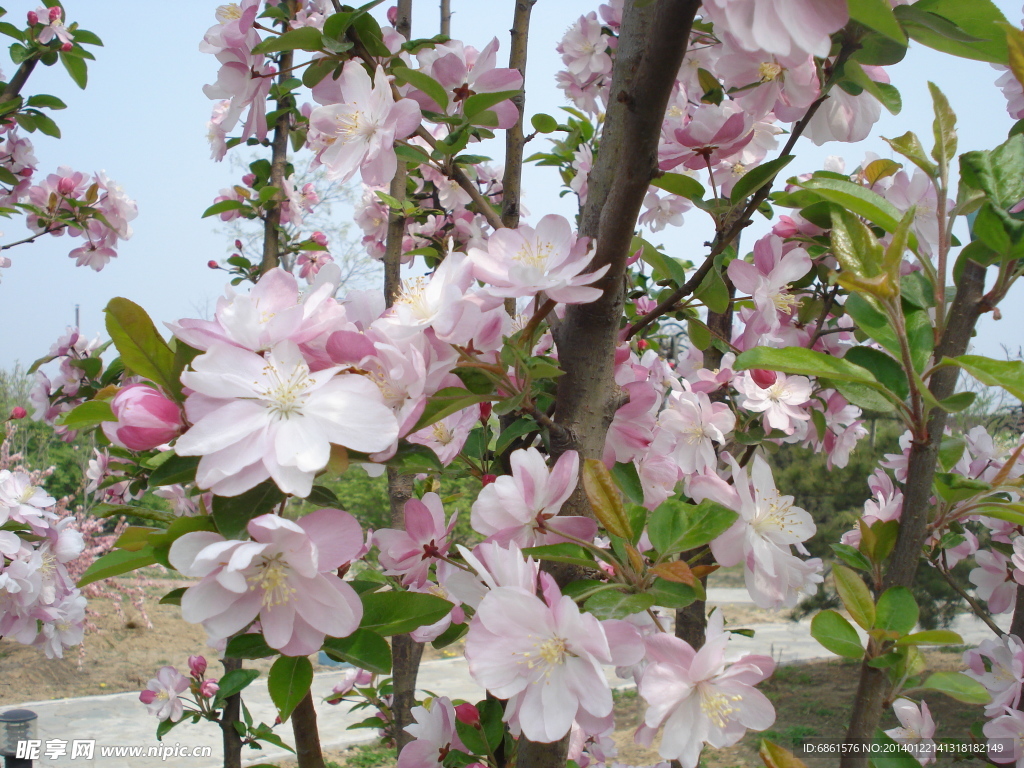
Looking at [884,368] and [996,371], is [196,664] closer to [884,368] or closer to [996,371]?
[884,368]

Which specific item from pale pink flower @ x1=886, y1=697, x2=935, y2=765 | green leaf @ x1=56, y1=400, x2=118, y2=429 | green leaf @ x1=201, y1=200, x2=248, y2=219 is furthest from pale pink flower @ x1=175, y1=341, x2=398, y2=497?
green leaf @ x1=201, y1=200, x2=248, y2=219

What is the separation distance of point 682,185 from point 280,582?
619mm

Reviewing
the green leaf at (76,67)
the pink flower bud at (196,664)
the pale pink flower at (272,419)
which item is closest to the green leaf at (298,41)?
the pale pink flower at (272,419)

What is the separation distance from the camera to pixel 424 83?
901mm

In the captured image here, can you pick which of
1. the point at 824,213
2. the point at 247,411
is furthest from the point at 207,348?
the point at 824,213

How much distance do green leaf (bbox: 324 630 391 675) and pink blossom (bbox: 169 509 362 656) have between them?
62 mm

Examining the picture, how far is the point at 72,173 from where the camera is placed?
2838 millimetres

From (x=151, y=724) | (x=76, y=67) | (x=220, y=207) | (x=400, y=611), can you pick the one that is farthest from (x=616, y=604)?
(x=151, y=724)

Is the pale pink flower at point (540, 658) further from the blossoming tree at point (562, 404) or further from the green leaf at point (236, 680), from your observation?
the green leaf at point (236, 680)

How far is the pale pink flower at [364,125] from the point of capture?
2.78 feet

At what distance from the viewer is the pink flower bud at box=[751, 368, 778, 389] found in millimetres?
1309

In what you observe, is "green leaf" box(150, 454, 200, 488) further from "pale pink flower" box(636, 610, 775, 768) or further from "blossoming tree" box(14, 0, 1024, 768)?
"pale pink flower" box(636, 610, 775, 768)

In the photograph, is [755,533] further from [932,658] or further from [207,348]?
[932,658]

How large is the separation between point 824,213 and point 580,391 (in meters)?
0.40
